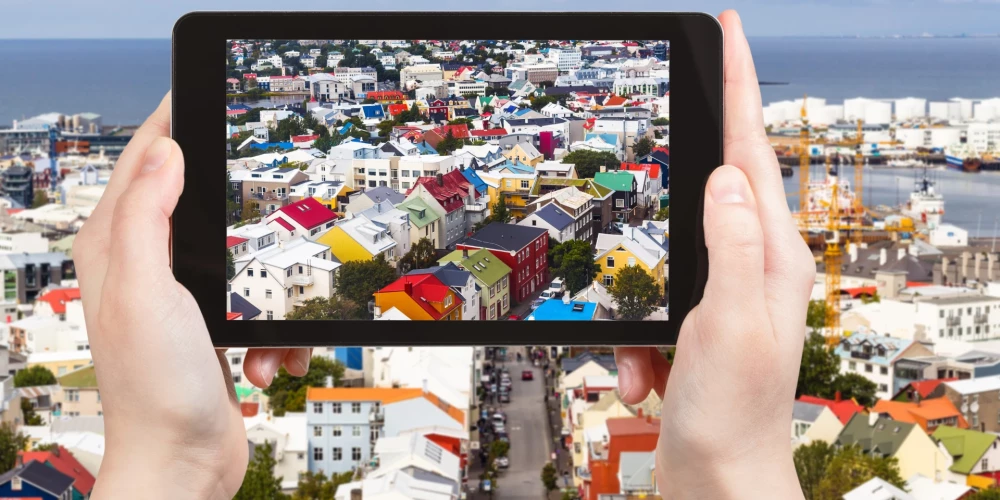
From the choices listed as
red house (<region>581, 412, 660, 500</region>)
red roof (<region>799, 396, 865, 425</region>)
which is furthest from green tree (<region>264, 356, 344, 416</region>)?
red roof (<region>799, 396, 865, 425</region>)

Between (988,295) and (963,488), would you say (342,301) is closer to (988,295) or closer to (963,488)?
(963,488)

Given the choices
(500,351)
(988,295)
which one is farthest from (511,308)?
(988,295)

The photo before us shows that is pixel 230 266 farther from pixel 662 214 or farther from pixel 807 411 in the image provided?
pixel 807 411

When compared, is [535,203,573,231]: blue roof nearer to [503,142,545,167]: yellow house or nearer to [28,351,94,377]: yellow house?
[503,142,545,167]: yellow house

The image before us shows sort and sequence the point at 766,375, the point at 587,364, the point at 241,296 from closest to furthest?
the point at 766,375 < the point at 241,296 < the point at 587,364

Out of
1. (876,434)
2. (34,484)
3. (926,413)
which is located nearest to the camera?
(34,484)

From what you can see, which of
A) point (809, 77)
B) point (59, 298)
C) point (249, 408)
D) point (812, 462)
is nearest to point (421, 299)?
point (812, 462)
